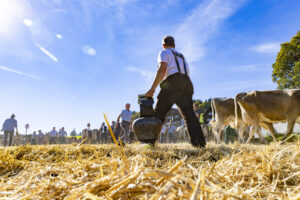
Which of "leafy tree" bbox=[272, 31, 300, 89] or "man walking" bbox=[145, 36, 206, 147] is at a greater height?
"leafy tree" bbox=[272, 31, 300, 89]

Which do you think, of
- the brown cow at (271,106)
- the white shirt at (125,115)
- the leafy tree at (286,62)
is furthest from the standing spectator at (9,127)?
the leafy tree at (286,62)

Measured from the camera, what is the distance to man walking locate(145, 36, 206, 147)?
3295mm

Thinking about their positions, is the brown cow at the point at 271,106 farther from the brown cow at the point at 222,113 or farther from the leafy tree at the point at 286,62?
the leafy tree at the point at 286,62

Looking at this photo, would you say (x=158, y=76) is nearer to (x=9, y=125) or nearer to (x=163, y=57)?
(x=163, y=57)

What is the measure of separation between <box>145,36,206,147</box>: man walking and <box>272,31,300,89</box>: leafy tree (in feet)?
50.1

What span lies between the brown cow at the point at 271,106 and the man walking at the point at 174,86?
398 centimetres

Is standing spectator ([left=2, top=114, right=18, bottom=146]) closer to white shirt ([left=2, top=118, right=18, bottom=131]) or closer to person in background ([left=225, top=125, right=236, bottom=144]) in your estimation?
white shirt ([left=2, top=118, right=18, bottom=131])

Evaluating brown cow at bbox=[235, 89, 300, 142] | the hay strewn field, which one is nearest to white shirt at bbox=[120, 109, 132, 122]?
brown cow at bbox=[235, 89, 300, 142]

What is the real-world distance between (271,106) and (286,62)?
41.3 feet

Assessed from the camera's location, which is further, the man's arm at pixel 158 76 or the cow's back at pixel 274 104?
the cow's back at pixel 274 104

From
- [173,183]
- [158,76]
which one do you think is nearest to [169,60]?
[158,76]

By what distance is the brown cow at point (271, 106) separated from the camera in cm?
602

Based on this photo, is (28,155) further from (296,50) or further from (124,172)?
(296,50)

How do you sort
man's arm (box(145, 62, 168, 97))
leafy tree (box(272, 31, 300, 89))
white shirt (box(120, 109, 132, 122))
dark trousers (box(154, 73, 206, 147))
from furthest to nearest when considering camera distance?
leafy tree (box(272, 31, 300, 89)) < white shirt (box(120, 109, 132, 122)) < dark trousers (box(154, 73, 206, 147)) < man's arm (box(145, 62, 168, 97))
